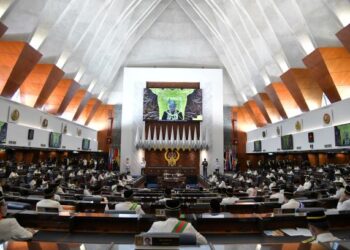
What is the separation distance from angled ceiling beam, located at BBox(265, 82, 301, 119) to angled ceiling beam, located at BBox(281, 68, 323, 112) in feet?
7.87

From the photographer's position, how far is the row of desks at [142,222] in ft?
14.7

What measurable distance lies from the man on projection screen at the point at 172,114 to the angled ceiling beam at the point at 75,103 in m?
7.90

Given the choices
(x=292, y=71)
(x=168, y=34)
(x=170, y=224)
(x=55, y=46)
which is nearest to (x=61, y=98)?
(x=55, y=46)

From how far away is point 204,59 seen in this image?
96.1ft

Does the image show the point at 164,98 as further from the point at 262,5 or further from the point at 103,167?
the point at 262,5

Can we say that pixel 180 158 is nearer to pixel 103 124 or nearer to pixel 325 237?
pixel 103 124

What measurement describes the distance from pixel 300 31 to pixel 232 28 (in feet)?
24.2

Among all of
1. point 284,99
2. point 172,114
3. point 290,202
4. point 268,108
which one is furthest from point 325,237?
point 172,114

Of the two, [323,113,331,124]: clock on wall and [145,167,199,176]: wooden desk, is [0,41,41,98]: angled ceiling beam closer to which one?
[145,167,199,176]: wooden desk

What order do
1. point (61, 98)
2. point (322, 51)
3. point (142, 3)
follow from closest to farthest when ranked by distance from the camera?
point (322, 51) → point (61, 98) → point (142, 3)

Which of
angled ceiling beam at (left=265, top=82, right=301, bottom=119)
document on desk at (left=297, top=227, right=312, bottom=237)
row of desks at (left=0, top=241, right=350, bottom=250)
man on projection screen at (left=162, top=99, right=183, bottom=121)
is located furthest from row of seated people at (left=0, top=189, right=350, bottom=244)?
man on projection screen at (left=162, top=99, right=183, bottom=121)

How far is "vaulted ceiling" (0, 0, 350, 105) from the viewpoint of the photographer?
13141 mm

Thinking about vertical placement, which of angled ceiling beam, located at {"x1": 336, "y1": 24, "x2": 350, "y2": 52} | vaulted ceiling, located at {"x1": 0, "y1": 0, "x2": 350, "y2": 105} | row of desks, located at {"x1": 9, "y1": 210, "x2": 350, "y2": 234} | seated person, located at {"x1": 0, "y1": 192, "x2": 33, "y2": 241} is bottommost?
row of desks, located at {"x1": 9, "y1": 210, "x2": 350, "y2": 234}

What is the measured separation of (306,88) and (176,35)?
15.5 m
